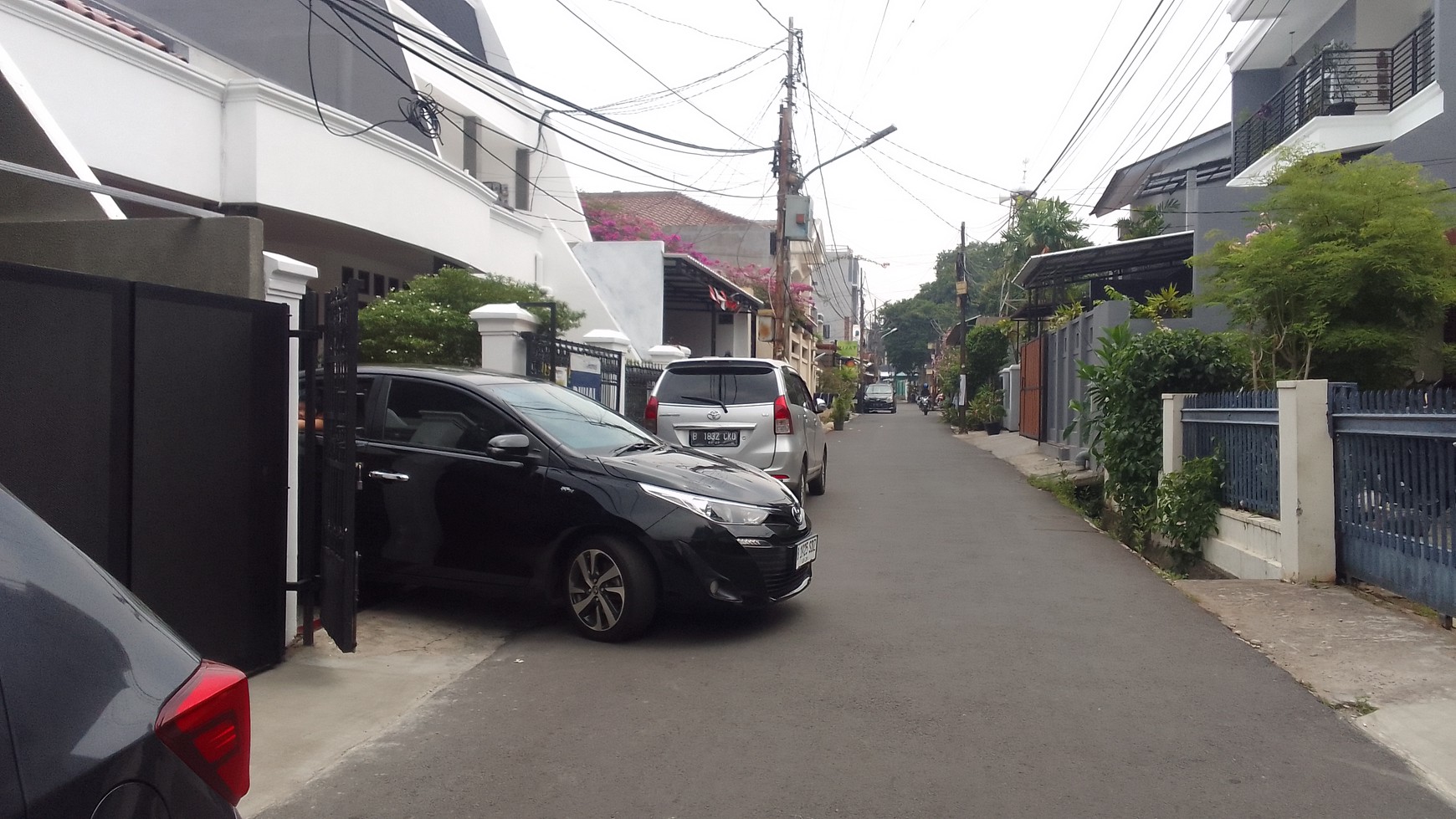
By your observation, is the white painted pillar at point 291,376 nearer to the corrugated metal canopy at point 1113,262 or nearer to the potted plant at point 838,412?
the corrugated metal canopy at point 1113,262

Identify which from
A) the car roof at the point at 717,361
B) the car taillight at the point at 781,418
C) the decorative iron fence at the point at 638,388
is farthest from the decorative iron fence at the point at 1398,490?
the decorative iron fence at the point at 638,388

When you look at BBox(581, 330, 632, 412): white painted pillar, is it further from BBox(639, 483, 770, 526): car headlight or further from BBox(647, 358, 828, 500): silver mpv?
BBox(639, 483, 770, 526): car headlight

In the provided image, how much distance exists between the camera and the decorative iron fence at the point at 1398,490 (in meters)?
6.16

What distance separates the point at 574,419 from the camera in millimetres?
6996

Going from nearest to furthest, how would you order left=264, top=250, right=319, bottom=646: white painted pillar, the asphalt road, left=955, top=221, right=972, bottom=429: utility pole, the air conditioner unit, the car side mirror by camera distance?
the asphalt road
left=264, top=250, right=319, bottom=646: white painted pillar
the car side mirror
the air conditioner unit
left=955, top=221, right=972, bottom=429: utility pole

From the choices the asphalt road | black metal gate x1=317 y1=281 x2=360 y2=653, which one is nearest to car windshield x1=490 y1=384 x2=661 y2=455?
the asphalt road

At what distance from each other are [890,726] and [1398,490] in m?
4.08

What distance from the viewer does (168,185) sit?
11.8 m

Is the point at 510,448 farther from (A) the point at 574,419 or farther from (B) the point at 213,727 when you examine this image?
(B) the point at 213,727

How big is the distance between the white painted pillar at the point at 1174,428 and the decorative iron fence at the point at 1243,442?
144mm

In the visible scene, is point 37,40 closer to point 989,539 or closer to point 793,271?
point 989,539

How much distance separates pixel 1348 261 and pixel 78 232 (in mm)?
10380

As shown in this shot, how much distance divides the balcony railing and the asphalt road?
483 inches

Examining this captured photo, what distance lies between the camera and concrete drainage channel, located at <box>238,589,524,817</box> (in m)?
4.34
